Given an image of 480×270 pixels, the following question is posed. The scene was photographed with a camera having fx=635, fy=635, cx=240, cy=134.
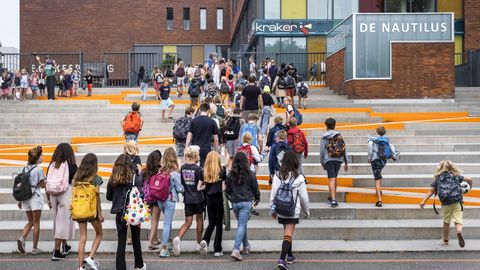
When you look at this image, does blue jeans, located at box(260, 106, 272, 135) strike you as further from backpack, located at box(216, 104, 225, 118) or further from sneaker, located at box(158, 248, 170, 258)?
sneaker, located at box(158, 248, 170, 258)

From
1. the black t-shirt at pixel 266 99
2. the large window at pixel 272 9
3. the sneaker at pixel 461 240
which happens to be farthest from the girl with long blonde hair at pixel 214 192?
the large window at pixel 272 9

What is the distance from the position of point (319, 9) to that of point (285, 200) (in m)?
28.1

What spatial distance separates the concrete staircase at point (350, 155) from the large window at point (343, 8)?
8.72 metres

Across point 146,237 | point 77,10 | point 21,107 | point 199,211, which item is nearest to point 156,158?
point 199,211

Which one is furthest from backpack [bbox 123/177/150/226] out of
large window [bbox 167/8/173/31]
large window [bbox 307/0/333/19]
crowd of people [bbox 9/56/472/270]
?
large window [bbox 167/8/173/31]

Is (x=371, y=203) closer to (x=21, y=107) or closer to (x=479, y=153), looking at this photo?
(x=479, y=153)

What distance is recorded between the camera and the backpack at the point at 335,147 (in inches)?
502

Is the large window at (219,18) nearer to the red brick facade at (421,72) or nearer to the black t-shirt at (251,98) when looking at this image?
the red brick facade at (421,72)

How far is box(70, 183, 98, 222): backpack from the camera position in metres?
9.09

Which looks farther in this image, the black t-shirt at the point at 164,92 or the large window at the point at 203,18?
the large window at the point at 203,18

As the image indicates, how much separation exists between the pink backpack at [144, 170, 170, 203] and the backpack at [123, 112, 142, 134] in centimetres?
476

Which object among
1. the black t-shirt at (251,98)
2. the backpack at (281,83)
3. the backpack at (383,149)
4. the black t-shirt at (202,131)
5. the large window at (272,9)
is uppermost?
the large window at (272,9)

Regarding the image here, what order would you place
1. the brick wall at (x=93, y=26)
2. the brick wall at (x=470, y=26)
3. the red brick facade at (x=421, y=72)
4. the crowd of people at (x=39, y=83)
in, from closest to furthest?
the red brick facade at (x=421, y=72) < the crowd of people at (x=39, y=83) < the brick wall at (x=470, y=26) < the brick wall at (x=93, y=26)

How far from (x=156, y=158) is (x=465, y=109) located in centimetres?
1554
